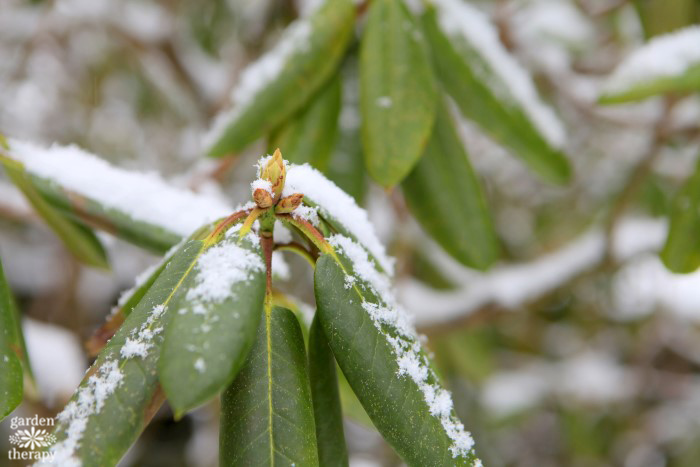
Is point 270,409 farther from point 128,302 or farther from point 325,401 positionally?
point 128,302

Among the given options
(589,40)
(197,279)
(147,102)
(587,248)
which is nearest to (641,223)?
(587,248)

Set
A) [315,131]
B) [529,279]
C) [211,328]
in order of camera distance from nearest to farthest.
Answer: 1. [211,328]
2. [315,131]
3. [529,279]

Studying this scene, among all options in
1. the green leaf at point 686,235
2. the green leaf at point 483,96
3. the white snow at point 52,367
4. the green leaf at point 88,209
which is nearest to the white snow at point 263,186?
the green leaf at point 88,209

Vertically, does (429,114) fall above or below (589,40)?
below

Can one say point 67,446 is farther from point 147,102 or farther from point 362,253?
point 147,102

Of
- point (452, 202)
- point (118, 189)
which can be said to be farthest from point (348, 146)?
point (118, 189)
